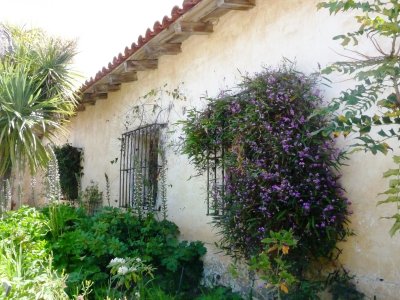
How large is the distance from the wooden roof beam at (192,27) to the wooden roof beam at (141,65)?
140 centimetres

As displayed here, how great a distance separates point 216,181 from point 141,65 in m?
2.60

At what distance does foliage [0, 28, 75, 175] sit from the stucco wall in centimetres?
102

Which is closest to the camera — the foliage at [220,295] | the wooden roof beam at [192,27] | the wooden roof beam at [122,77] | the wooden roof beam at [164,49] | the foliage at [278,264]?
the foliage at [278,264]

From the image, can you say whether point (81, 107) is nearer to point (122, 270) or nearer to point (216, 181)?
point (216, 181)

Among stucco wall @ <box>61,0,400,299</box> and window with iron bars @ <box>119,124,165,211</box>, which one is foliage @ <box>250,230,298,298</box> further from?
window with iron bars @ <box>119,124,165,211</box>

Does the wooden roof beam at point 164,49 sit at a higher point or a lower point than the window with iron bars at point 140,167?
higher

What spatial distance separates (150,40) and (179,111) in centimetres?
99

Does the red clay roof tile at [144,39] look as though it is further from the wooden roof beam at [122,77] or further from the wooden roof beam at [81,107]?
the wooden roof beam at [81,107]

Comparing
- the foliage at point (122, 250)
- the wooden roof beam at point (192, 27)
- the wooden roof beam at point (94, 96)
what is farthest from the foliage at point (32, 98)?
the wooden roof beam at point (192, 27)

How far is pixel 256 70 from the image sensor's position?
504cm

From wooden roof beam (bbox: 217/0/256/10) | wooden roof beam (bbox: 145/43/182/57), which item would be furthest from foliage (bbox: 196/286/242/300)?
wooden roof beam (bbox: 145/43/182/57)

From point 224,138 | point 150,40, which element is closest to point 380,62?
point 224,138

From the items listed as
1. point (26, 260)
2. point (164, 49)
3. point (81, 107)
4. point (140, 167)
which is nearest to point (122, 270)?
point (26, 260)

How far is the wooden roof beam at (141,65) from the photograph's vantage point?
694 cm
